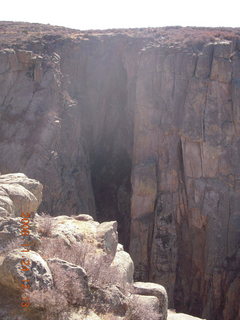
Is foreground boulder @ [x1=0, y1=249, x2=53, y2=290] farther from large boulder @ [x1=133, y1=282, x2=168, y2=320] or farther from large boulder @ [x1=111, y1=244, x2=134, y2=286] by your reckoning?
large boulder @ [x1=111, y1=244, x2=134, y2=286]

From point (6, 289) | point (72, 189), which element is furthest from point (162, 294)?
point (72, 189)

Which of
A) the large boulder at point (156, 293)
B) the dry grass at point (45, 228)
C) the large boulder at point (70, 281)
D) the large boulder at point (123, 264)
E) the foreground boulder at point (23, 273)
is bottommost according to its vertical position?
the large boulder at point (123, 264)

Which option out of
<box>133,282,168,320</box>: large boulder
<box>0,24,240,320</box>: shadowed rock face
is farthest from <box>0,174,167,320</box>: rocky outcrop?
<box>0,24,240,320</box>: shadowed rock face

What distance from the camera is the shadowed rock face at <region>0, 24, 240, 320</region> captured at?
22453 mm

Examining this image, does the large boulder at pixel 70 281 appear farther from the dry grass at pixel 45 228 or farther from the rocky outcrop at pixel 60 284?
the dry grass at pixel 45 228

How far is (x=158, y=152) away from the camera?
82.3 feet

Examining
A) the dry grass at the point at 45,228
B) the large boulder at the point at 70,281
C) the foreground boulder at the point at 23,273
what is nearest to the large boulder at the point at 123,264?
the dry grass at the point at 45,228

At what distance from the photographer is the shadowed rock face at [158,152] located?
22.5 meters

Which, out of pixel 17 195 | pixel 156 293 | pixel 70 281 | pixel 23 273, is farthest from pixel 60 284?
pixel 17 195

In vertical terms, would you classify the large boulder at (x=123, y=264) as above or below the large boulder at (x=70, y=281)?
below

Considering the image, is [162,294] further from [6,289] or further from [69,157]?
[69,157]

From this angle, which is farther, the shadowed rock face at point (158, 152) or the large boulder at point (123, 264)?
the shadowed rock face at point (158, 152)

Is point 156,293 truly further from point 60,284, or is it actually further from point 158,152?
point 158,152

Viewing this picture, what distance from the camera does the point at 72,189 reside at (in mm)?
24344
